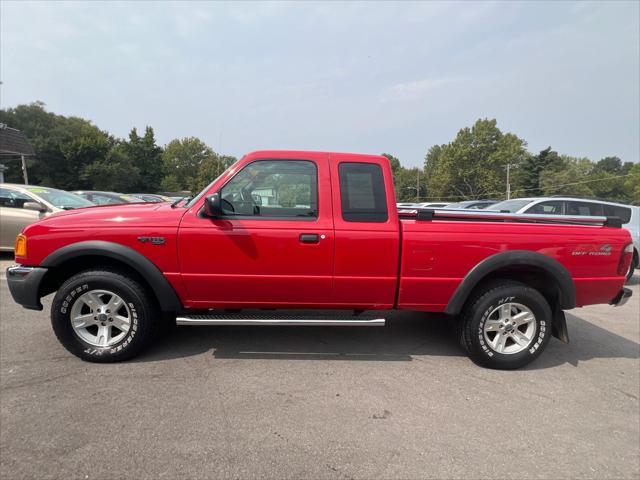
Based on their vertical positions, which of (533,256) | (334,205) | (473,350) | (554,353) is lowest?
(554,353)

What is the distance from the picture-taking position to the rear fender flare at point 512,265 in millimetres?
3201

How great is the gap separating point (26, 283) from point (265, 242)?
A: 2140 mm

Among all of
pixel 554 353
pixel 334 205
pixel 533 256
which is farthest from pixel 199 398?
pixel 554 353

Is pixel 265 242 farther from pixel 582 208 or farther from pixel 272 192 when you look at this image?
pixel 582 208

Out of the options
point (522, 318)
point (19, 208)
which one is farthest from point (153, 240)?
point (19, 208)

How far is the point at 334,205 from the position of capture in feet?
10.5

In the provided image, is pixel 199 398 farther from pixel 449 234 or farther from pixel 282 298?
pixel 449 234

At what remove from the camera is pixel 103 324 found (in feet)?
10.6

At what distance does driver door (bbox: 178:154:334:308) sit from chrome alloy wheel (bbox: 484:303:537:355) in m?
1.57

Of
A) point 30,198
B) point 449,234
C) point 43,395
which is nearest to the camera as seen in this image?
point 43,395

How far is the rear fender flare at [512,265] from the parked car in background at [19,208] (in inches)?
296

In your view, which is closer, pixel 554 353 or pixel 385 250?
pixel 385 250

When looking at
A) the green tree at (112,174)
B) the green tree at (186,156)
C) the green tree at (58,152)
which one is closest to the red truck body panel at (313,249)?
the green tree at (112,174)

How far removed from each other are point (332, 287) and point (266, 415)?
Result: 3.84ft
